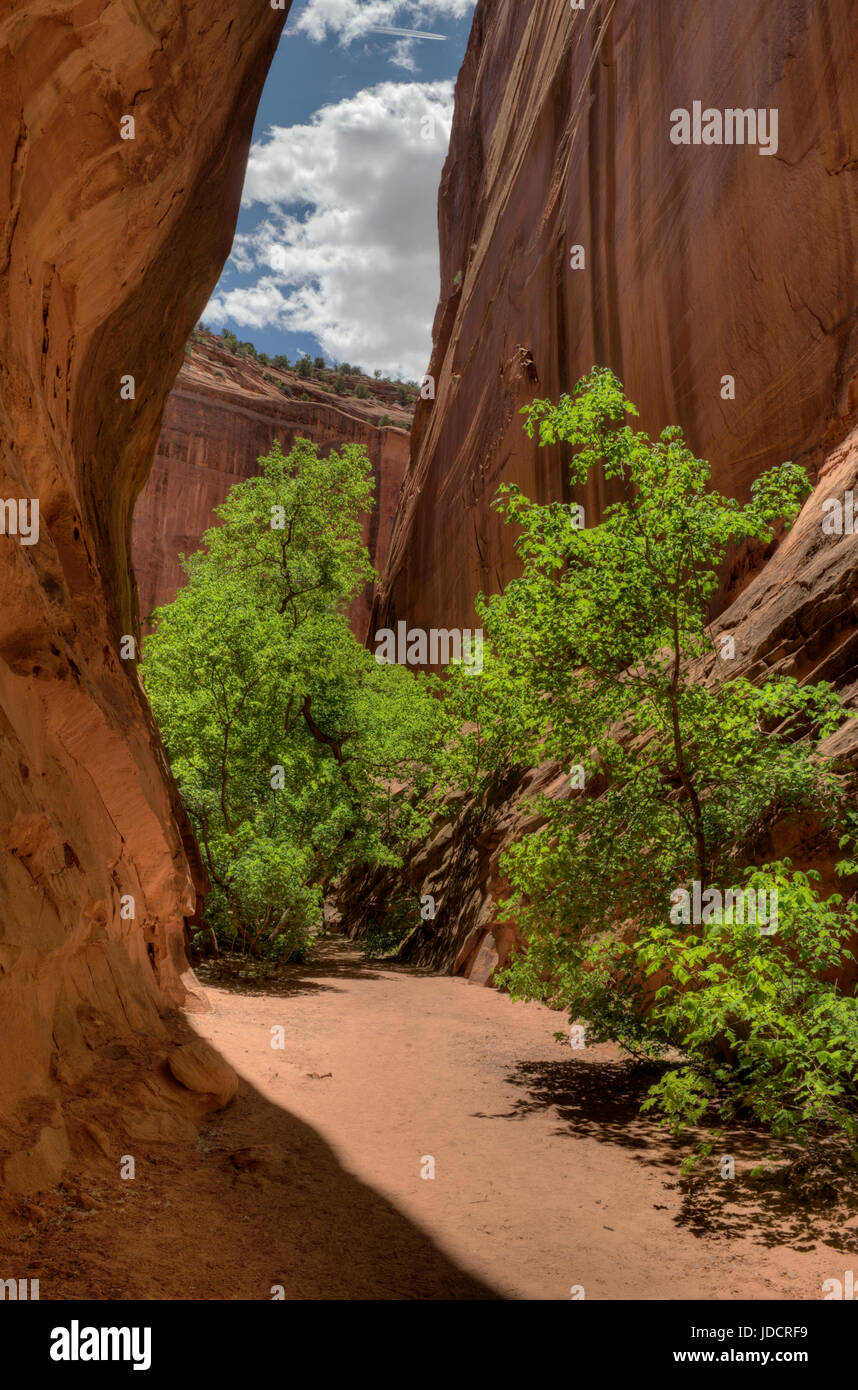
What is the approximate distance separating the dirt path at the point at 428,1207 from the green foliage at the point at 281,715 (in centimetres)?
647

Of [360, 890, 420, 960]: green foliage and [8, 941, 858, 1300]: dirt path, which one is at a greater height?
[8, 941, 858, 1300]: dirt path

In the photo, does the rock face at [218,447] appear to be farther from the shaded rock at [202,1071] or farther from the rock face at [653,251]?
the shaded rock at [202,1071]

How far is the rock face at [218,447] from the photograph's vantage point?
4809cm

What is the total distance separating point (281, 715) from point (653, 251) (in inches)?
513

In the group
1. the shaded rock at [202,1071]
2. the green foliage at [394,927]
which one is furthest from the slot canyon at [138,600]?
the green foliage at [394,927]

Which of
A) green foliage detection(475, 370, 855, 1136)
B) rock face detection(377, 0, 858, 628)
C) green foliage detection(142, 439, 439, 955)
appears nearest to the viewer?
green foliage detection(475, 370, 855, 1136)

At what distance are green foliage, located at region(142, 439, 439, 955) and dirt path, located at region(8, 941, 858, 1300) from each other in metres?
6.47

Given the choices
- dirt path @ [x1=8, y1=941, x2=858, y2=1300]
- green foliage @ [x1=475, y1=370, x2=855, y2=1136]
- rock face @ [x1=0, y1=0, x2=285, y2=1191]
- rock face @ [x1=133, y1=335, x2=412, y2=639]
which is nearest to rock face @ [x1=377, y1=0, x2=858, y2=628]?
green foliage @ [x1=475, y1=370, x2=855, y2=1136]

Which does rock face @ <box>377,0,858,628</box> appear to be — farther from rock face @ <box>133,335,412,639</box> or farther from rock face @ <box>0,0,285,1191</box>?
rock face @ <box>133,335,412,639</box>

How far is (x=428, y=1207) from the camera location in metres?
5.92

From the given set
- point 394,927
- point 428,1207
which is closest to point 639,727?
point 428,1207

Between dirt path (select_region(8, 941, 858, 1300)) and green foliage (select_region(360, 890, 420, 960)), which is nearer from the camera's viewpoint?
dirt path (select_region(8, 941, 858, 1300))

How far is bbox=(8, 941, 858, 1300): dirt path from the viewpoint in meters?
4.64
